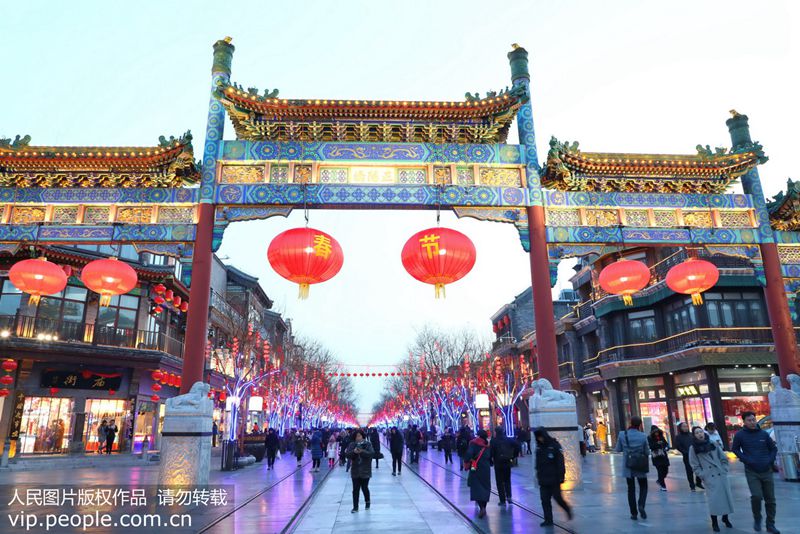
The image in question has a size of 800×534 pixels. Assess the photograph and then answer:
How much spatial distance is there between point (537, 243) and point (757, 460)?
6313 mm

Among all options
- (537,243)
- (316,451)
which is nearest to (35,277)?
(537,243)

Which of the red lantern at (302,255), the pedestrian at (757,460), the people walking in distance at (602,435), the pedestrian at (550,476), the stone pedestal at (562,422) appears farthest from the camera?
the people walking in distance at (602,435)

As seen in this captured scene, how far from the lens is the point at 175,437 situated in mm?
10133

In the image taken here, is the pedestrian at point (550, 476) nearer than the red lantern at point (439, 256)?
Yes

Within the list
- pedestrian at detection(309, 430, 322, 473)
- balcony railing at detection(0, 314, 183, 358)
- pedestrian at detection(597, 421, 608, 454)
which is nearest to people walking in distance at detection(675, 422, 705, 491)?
pedestrian at detection(309, 430, 322, 473)

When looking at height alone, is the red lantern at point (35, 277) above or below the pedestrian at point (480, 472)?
above

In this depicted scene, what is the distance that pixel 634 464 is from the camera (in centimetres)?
764

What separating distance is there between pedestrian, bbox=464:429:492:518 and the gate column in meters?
2.80

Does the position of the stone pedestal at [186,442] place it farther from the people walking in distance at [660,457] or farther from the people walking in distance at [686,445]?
the people walking in distance at [686,445]

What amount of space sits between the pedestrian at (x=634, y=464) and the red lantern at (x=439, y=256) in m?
3.95

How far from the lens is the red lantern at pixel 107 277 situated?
10.2m

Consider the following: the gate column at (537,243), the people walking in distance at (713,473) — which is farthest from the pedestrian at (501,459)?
the people walking in distance at (713,473)

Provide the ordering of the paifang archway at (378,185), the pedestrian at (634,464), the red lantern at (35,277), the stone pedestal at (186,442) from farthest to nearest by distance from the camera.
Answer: the paifang archway at (378,185), the red lantern at (35,277), the stone pedestal at (186,442), the pedestrian at (634,464)

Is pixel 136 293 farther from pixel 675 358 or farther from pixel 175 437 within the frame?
pixel 675 358
